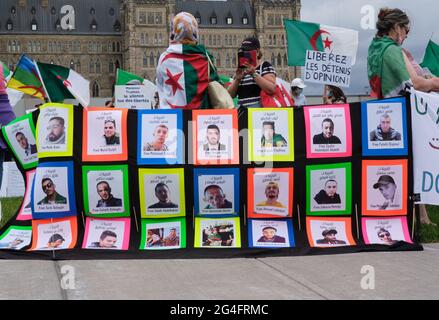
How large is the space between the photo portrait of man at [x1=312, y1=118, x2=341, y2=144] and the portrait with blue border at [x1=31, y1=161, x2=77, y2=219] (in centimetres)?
164

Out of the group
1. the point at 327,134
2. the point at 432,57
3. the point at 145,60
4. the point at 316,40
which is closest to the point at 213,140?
the point at 327,134

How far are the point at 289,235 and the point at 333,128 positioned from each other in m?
0.78

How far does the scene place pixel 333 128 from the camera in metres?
5.02

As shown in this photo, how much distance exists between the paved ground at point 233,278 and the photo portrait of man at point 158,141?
0.80 meters

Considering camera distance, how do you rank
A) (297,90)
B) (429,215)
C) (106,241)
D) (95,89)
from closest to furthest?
(106,241), (429,215), (297,90), (95,89)

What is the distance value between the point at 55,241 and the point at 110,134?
0.78m

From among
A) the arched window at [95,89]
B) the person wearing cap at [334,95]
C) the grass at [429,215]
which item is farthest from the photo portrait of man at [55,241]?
the arched window at [95,89]

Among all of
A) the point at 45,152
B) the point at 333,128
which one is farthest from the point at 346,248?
the point at 45,152

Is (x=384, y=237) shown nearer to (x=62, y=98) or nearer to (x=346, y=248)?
(x=346, y=248)

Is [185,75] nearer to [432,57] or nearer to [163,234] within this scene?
[163,234]

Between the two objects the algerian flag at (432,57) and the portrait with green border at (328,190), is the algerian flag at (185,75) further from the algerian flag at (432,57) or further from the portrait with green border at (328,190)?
the algerian flag at (432,57)

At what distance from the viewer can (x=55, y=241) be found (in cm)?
480
